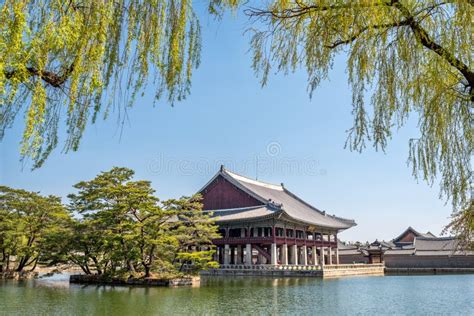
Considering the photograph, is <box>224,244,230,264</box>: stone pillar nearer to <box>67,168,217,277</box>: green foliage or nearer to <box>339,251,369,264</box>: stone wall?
<box>67,168,217,277</box>: green foliage

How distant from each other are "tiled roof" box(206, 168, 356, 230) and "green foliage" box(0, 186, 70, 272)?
50.8ft

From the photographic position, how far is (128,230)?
21.3m

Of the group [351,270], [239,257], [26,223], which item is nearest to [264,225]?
[239,257]

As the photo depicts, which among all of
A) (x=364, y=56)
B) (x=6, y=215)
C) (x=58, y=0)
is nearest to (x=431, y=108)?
(x=364, y=56)

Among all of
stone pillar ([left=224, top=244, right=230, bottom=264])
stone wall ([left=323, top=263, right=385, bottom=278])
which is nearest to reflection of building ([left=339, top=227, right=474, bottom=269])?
stone wall ([left=323, top=263, right=385, bottom=278])

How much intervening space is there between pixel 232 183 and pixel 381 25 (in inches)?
1426

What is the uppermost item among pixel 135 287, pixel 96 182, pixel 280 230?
pixel 96 182

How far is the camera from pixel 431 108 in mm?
4102

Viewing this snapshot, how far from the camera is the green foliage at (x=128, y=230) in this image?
816 inches

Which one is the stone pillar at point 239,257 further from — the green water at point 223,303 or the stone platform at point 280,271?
the green water at point 223,303

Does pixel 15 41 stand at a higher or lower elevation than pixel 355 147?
higher

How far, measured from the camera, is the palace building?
110 ft

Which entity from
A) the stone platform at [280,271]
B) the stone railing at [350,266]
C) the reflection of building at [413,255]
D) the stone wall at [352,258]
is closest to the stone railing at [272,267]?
the stone platform at [280,271]

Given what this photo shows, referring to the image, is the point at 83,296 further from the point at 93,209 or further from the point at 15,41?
the point at 15,41
